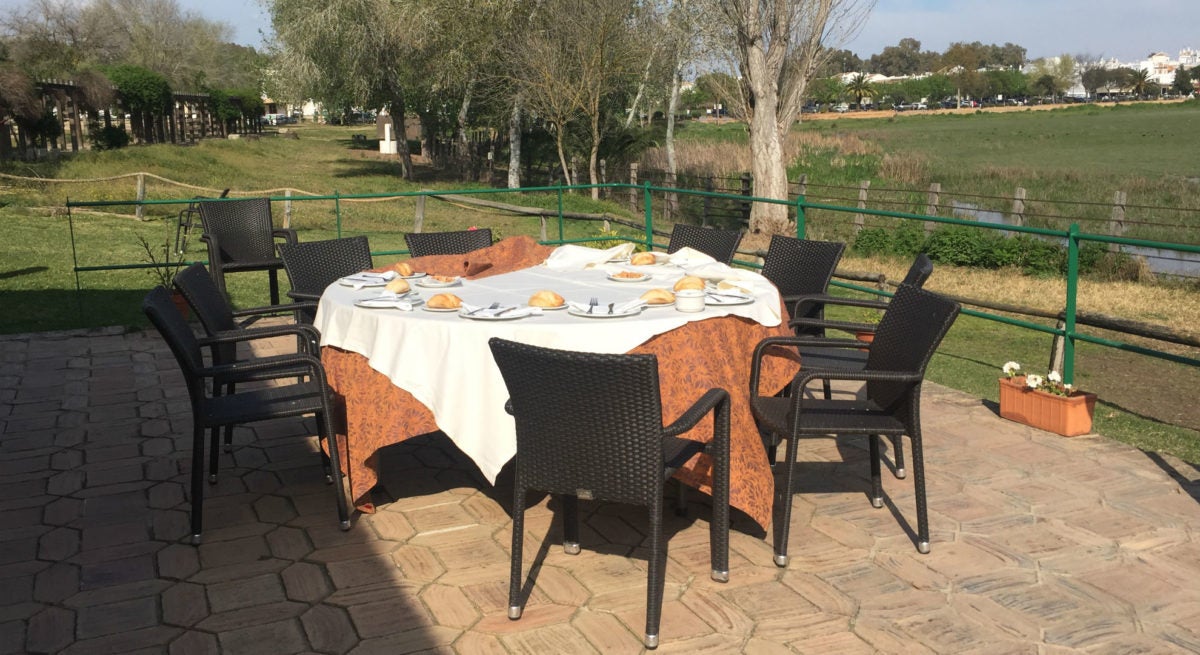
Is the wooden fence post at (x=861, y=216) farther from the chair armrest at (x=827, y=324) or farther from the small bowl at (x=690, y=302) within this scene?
the small bowl at (x=690, y=302)

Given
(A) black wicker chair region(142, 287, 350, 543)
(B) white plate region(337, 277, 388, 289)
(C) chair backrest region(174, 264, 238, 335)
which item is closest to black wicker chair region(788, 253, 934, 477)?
(B) white plate region(337, 277, 388, 289)

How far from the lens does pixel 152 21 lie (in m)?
59.2

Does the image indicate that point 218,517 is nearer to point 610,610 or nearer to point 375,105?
point 610,610

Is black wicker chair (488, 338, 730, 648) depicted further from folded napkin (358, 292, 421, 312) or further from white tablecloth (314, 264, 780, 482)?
folded napkin (358, 292, 421, 312)

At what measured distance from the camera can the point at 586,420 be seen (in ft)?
8.95

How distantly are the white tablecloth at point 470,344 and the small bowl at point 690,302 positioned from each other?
0.09 ft

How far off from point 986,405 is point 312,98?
77.0 ft

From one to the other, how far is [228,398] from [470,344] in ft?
3.48

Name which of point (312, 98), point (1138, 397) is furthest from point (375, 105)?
point (1138, 397)

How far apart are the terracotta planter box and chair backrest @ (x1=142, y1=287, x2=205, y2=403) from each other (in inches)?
147

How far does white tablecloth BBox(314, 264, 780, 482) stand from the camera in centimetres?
339

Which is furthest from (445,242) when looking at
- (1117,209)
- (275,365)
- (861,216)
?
(1117,209)

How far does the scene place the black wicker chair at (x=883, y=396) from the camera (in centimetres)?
330

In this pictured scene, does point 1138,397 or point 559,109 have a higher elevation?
point 559,109
